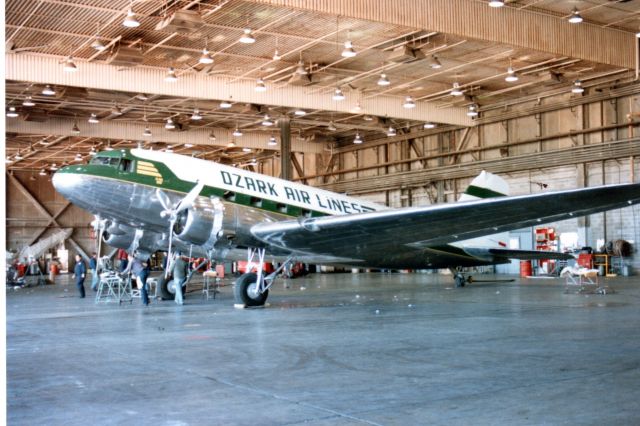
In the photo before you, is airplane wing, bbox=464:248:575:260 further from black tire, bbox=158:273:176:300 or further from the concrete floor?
black tire, bbox=158:273:176:300

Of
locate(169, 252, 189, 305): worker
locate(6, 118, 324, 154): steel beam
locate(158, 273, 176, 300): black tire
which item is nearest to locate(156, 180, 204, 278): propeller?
locate(169, 252, 189, 305): worker

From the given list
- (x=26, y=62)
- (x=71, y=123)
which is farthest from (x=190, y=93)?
(x=71, y=123)

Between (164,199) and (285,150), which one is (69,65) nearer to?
(164,199)

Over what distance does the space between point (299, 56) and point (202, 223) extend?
15.9m

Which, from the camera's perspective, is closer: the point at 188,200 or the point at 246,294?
the point at 188,200

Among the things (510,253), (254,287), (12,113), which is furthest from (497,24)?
(12,113)

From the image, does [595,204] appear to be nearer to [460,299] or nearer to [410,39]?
[460,299]

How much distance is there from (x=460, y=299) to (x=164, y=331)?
10866 mm

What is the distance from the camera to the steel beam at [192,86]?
2950cm

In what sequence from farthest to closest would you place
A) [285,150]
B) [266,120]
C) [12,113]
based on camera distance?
1. [266,120]
2. [285,150]
3. [12,113]

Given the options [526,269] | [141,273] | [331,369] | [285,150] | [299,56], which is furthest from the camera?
[285,150]

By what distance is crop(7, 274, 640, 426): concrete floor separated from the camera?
5941 millimetres

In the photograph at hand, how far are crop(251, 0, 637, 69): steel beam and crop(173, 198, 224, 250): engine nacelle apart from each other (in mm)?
6431

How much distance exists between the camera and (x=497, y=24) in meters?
25.0
